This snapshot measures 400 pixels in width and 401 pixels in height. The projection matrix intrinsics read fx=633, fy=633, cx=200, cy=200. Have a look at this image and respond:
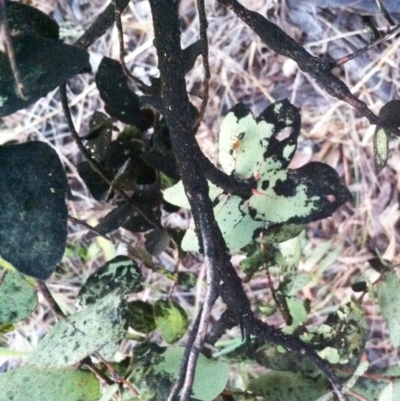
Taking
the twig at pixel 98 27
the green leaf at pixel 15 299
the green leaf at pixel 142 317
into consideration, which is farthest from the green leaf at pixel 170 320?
the twig at pixel 98 27

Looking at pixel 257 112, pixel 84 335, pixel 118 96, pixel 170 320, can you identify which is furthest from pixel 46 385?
pixel 257 112

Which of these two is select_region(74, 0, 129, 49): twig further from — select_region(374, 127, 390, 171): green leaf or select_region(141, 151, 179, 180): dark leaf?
select_region(374, 127, 390, 171): green leaf

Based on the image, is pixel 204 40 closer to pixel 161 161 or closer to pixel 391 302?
pixel 161 161

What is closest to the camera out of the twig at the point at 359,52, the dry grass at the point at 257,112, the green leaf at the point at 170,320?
the twig at the point at 359,52

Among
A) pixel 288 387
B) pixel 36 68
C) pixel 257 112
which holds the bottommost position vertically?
pixel 288 387

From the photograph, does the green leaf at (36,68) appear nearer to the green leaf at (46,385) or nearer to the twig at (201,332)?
the twig at (201,332)

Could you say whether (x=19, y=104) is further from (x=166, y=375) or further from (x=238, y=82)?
(x=238, y=82)
